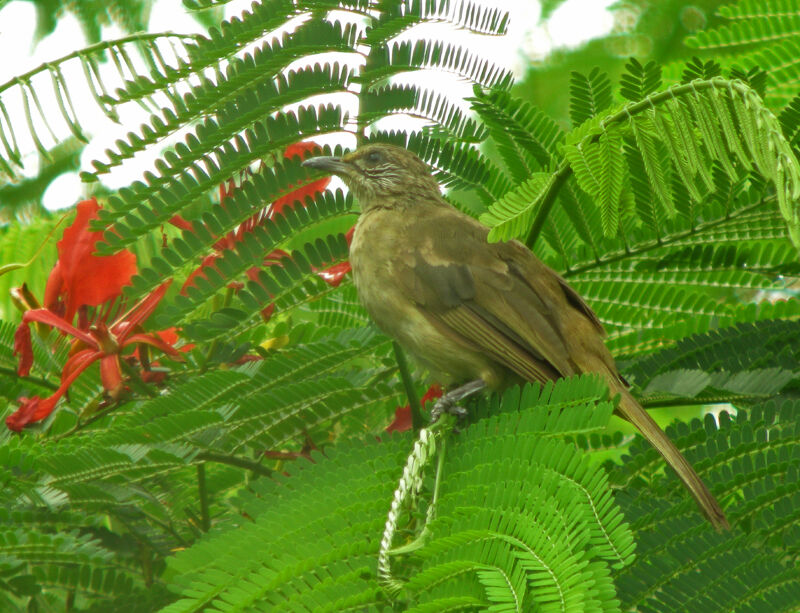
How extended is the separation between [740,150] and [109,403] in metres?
1.96

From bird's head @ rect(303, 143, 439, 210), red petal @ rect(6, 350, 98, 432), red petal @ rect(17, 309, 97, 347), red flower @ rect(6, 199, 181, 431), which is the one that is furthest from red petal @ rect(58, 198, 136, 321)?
bird's head @ rect(303, 143, 439, 210)

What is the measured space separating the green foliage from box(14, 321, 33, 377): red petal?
7 centimetres

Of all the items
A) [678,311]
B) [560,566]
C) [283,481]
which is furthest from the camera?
[678,311]

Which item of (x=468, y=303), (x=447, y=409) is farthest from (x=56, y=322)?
(x=468, y=303)

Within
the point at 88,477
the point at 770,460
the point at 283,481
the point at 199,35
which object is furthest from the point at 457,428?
the point at 199,35

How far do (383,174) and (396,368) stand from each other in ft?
3.66

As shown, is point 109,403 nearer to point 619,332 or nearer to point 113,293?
point 113,293

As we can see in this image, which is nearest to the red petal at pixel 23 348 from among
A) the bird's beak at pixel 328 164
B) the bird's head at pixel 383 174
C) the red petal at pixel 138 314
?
the red petal at pixel 138 314

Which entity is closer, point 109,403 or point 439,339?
point 109,403

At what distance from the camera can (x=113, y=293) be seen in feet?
10.5

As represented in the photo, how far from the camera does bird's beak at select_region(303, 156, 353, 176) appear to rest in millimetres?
3318

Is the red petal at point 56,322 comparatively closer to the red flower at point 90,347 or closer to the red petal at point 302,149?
the red flower at point 90,347

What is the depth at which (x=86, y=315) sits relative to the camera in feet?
10.6

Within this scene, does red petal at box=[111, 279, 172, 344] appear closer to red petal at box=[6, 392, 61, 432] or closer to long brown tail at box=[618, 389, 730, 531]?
red petal at box=[6, 392, 61, 432]
